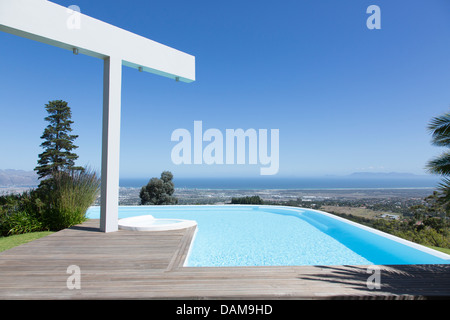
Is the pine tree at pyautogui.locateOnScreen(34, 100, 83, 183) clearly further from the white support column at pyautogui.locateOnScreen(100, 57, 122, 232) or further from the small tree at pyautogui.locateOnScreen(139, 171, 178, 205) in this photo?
the white support column at pyautogui.locateOnScreen(100, 57, 122, 232)

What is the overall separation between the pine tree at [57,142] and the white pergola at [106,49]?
21.3 ft

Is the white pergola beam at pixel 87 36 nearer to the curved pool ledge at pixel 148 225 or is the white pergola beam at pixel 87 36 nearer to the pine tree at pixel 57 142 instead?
the curved pool ledge at pixel 148 225

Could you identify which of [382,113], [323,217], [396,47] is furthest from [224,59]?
[382,113]

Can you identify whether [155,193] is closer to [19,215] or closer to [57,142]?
[57,142]

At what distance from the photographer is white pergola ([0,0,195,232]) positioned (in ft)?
11.0

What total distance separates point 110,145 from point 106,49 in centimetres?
167

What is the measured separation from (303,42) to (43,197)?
1068cm

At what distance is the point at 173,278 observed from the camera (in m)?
2.27

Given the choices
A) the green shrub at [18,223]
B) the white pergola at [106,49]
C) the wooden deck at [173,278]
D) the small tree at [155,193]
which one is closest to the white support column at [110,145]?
the white pergola at [106,49]

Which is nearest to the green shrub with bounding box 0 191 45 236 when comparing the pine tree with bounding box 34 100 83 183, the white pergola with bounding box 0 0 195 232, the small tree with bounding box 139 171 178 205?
the white pergola with bounding box 0 0 195 232

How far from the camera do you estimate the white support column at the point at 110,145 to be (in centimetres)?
404

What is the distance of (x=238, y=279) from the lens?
224 cm

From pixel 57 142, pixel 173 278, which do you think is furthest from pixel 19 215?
pixel 57 142

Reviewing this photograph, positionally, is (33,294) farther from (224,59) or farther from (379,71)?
(379,71)
